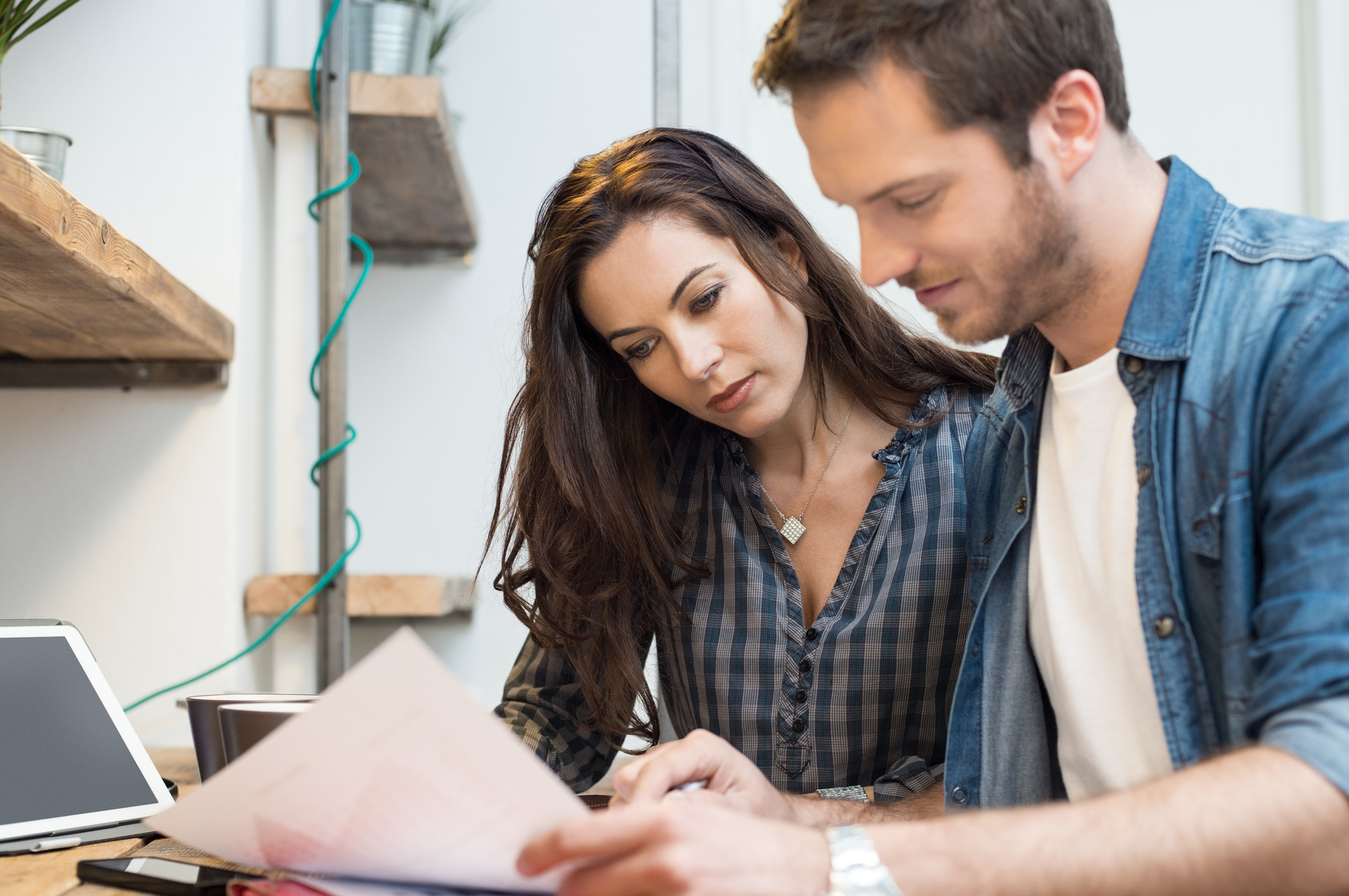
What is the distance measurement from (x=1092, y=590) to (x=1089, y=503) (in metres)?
0.07

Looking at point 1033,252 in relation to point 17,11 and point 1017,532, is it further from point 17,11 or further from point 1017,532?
point 17,11

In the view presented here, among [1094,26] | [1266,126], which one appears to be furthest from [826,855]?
[1266,126]

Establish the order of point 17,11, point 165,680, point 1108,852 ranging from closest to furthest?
point 1108,852 → point 17,11 → point 165,680

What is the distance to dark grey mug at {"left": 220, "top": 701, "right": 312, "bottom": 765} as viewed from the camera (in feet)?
2.55

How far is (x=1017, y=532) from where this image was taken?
924 millimetres

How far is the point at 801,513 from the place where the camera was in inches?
50.3

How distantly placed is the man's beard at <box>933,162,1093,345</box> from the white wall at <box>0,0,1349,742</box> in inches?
30.4

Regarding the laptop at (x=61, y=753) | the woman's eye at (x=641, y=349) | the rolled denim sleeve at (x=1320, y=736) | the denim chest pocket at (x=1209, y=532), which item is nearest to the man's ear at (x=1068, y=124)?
the denim chest pocket at (x=1209, y=532)

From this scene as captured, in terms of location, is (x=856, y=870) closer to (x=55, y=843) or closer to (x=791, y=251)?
(x=55, y=843)

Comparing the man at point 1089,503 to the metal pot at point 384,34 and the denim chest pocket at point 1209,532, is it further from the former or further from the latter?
the metal pot at point 384,34

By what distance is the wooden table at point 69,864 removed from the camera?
2.47ft

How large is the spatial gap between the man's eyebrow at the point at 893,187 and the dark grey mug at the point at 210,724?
0.55m

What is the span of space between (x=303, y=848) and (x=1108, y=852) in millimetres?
411

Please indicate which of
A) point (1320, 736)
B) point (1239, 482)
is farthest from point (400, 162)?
point (1320, 736)
